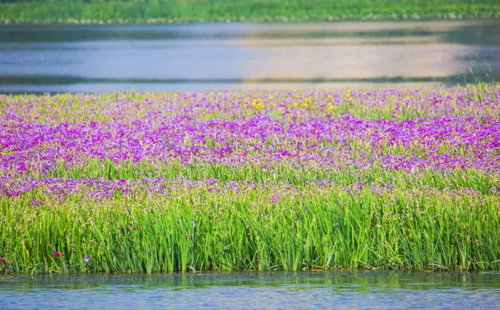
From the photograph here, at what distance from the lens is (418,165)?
11469 millimetres

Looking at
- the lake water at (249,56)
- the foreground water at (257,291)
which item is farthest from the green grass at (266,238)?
the lake water at (249,56)

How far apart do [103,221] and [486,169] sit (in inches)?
191

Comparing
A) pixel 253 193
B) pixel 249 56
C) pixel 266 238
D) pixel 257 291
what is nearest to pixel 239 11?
pixel 249 56

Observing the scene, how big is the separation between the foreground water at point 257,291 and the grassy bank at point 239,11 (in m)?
68.1

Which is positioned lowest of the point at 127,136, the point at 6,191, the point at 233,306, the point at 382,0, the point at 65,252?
the point at 233,306

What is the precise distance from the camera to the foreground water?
7180mm

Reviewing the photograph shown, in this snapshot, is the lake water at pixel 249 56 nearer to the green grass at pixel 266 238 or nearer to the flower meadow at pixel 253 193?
the flower meadow at pixel 253 193

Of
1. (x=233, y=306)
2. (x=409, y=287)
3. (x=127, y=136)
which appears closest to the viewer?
(x=233, y=306)

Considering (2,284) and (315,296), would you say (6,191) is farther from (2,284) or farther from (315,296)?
(315,296)

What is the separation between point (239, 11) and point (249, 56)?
38.6 meters

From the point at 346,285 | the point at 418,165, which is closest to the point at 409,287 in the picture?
the point at 346,285

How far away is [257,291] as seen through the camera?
303 inches

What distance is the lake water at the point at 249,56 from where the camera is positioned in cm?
3078

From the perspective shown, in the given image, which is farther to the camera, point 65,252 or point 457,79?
point 457,79
